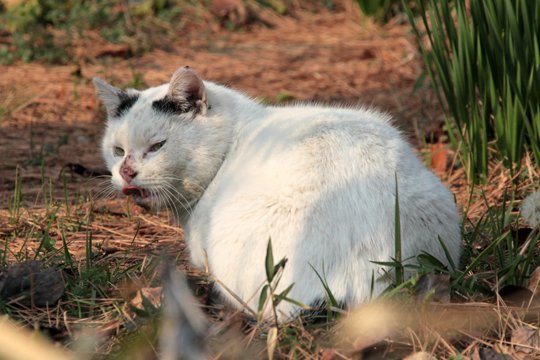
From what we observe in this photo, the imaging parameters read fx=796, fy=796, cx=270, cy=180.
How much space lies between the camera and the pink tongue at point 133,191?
2.73 metres

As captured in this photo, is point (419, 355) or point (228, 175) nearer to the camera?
point (419, 355)

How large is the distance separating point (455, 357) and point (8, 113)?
3.28 meters

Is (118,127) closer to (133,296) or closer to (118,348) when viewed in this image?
(133,296)

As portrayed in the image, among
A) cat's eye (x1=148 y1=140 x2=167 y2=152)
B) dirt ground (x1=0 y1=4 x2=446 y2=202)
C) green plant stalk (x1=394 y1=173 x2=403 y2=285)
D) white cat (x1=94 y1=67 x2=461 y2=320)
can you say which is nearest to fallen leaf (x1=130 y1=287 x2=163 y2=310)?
white cat (x1=94 y1=67 x2=461 y2=320)

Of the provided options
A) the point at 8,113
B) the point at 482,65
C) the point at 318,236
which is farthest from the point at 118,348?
the point at 8,113

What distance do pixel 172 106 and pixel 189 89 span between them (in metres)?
0.08

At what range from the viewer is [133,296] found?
239 centimetres

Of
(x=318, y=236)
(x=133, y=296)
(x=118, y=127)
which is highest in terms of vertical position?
(x=118, y=127)

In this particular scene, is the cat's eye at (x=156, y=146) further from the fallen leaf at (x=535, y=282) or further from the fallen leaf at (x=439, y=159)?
the fallen leaf at (x=439, y=159)

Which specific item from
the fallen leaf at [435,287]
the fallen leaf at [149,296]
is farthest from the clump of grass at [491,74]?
the fallen leaf at [149,296]

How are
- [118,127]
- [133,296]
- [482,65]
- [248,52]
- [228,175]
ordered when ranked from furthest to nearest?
[248,52]
[482,65]
[118,127]
[228,175]
[133,296]

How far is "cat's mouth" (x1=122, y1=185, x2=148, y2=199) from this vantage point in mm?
2730

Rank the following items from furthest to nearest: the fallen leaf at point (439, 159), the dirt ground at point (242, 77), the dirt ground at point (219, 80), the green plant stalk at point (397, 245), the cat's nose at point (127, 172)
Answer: the dirt ground at point (242, 77)
the dirt ground at point (219, 80)
the fallen leaf at point (439, 159)
the cat's nose at point (127, 172)
the green plant stalk at point (397, 245)

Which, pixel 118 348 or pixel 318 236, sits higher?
pixel 318 236
